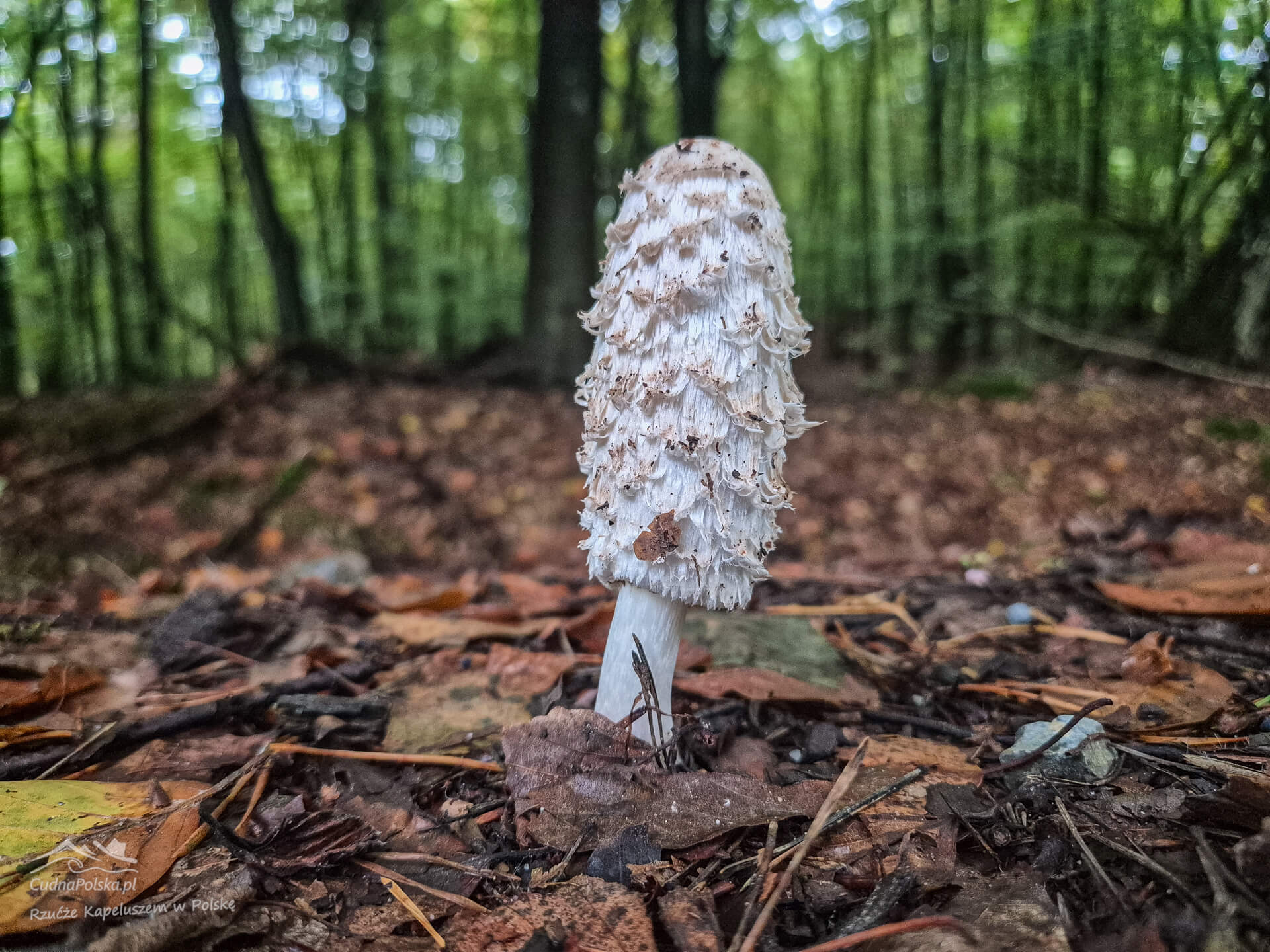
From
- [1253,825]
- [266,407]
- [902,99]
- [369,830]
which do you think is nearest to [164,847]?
[369,830]

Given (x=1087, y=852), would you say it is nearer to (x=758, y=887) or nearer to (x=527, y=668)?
(x=758, y=887)

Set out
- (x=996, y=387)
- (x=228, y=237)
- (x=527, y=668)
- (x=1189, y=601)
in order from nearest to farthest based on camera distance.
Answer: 1. (x=527, y=668)
2. (x=1189, y=601)
3. (x=996, y=387)
4. (x=228, y=237)

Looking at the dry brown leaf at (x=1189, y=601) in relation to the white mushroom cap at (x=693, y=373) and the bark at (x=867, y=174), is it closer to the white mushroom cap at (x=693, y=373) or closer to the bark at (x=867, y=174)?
the white mushroom cap at (x=693, y=373)

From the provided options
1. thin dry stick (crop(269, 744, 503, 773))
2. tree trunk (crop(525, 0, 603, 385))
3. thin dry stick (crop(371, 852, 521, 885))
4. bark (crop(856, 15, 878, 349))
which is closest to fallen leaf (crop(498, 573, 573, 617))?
thin dry stick (crop(269, 744, 503, 773))

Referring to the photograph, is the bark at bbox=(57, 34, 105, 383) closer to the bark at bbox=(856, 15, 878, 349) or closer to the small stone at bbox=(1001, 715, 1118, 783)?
the small stone at bbox=(1001, 715, 1118, 783)

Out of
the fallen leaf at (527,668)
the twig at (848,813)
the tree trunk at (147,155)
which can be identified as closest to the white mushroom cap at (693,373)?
the twig at (848,813)

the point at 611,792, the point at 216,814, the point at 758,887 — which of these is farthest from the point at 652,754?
the point at 216,814
